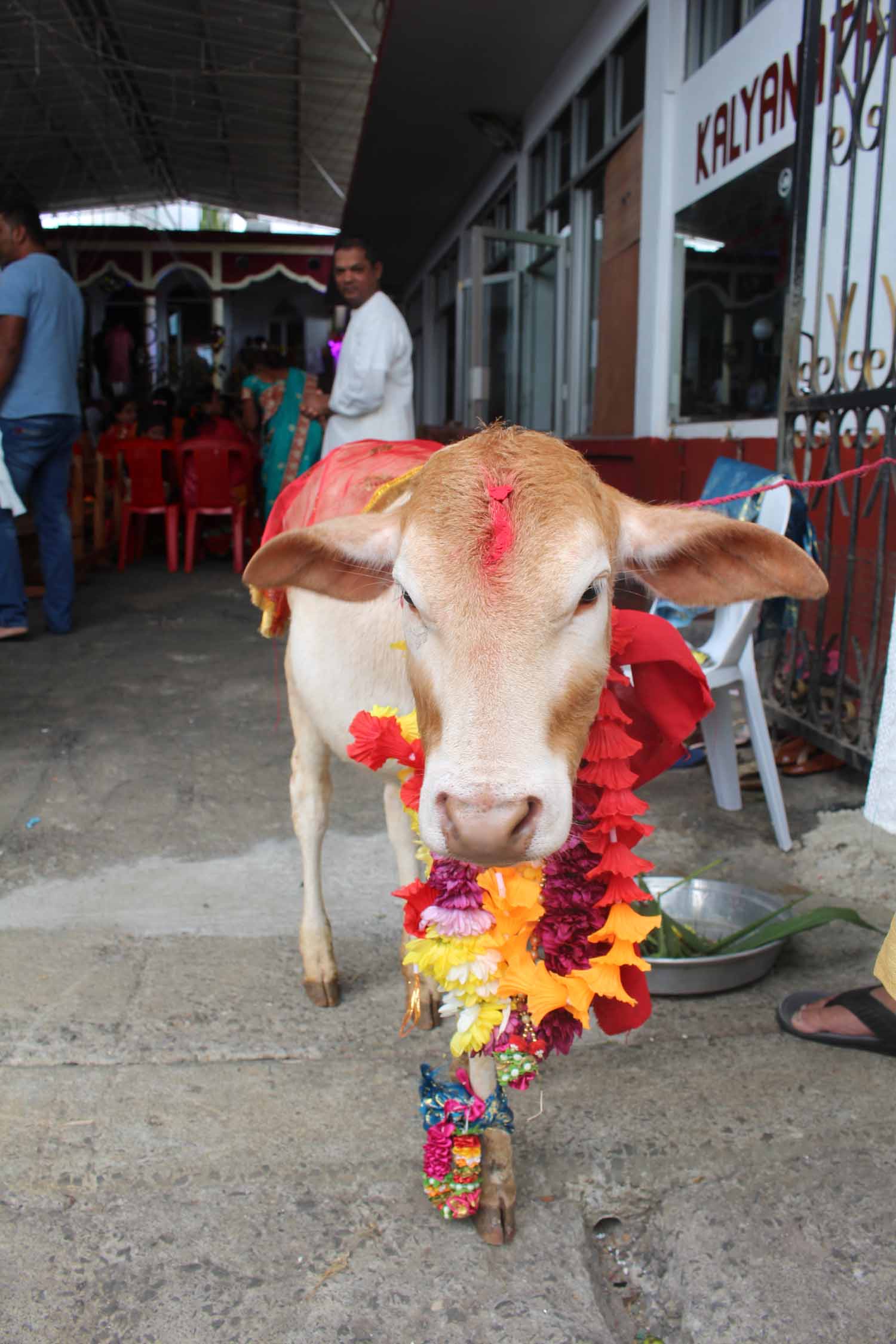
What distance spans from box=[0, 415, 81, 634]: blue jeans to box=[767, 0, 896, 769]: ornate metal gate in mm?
4021

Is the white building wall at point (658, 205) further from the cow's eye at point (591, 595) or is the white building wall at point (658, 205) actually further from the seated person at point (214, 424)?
the cow's eye at point (591, 595)

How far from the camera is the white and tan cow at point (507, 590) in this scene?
140 cm

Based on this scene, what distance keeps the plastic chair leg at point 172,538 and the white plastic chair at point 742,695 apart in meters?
6.92

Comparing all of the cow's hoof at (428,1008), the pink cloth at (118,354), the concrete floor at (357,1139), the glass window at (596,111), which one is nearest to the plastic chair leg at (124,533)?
the glass window at (596,111)

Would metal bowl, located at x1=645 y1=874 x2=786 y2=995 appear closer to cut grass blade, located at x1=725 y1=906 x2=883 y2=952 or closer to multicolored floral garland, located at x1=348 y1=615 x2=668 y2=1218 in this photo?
cut grass blade, located at x1=725 y1=906 x2=883 y2=952

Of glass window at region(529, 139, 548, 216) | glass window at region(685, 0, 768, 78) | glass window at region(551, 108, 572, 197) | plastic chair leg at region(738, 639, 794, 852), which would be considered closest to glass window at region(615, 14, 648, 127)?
glass window at region(685, 0, 768, 78)

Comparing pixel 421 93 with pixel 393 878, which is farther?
pixel 421 93

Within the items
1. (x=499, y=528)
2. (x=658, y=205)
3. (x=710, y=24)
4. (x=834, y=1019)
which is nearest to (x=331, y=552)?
(x=499, y=528)

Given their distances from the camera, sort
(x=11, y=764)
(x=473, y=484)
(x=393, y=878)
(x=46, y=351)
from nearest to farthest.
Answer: (x=473, y=484), (x=393, y=878), (x=11, y=764), (x=46, y=351)

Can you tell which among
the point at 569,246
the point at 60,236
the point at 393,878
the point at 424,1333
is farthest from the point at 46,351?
the point at 60,236

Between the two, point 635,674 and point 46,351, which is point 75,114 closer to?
point 46,351

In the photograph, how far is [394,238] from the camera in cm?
1638

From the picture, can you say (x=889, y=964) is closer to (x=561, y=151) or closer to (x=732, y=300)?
(x=732, y=300)

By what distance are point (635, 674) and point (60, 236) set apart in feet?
65.8
